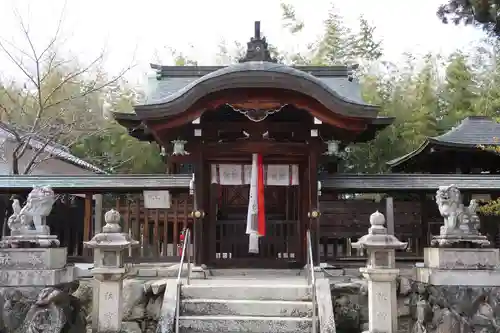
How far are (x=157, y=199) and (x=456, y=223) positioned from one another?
18.8ft

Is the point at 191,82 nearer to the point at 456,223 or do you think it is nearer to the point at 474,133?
the point at 456,223

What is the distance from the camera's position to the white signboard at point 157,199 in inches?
428

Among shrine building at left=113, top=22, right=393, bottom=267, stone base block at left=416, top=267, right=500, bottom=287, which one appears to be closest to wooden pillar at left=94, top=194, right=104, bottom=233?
shrine building at left=113, top=22, right=393, bottom=267

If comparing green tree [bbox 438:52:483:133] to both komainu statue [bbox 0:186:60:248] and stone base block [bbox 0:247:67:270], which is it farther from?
stone base block [bbox 0:247:67:270]

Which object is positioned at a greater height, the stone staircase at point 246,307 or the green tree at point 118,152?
the green tree at point 118,152

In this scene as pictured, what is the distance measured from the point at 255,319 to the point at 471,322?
10.1ft

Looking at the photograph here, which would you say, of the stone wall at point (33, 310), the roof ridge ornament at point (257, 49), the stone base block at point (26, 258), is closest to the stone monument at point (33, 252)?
the stone base block at point (26, 258)

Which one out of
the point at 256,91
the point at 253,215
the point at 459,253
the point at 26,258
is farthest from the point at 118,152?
the point at 459,253

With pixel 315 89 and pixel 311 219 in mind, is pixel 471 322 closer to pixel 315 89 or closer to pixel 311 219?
pixel 311 219

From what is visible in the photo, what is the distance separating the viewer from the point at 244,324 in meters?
7.82

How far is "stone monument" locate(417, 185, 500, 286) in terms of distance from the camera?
7.79 m

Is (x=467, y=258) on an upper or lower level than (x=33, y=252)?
lower

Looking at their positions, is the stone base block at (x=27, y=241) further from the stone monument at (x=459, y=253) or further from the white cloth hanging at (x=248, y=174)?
the stone monument at (x=459, y=253)

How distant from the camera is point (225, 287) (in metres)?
8.41
